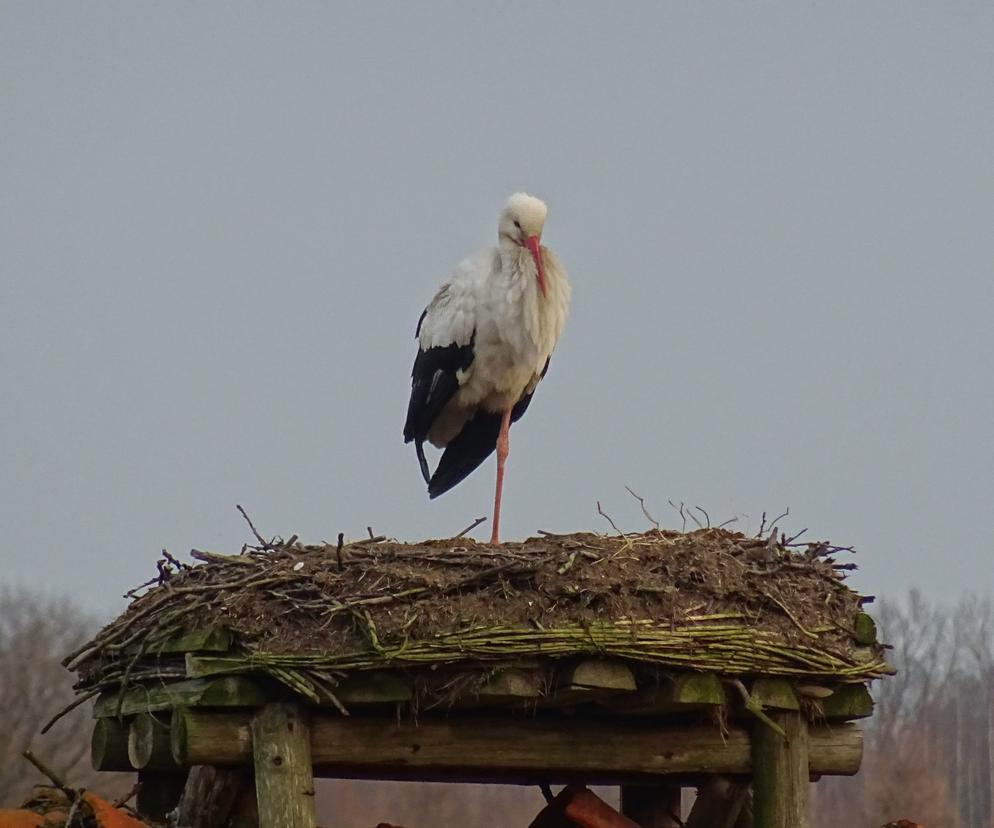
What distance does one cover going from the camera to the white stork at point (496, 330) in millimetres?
8133

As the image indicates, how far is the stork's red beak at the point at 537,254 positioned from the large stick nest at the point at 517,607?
7.26 feet

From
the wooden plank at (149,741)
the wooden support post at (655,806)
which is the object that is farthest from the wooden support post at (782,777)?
the wooden plank at (149,741)

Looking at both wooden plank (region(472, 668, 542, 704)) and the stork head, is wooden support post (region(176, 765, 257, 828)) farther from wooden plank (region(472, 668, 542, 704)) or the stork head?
the stork head

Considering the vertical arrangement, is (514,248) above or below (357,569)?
above

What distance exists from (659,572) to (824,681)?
0.71 metres

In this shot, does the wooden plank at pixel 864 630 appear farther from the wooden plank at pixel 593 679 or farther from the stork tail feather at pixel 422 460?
the stork tail feather at pixel 422 460

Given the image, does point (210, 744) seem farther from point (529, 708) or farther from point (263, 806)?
point (529, 708)

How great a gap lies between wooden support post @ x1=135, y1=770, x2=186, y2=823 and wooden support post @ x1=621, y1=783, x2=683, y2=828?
1.95 meters

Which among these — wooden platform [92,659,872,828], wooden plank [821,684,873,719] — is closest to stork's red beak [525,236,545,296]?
wooden platform [92,659,872,828]

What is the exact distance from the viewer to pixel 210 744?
5633mm

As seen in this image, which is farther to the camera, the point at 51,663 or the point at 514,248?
the point at 51,663

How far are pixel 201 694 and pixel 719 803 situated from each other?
205 cm

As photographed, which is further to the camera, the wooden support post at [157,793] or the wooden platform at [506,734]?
the wooden support post at [157,793]

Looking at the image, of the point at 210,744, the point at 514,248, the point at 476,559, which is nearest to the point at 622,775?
the point at 476,559
